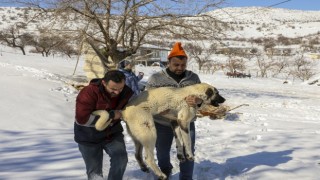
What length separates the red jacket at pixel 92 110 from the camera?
12.1 ft

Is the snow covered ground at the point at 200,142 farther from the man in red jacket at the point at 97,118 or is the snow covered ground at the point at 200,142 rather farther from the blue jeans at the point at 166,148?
the man in red jacket at the point at 97,118

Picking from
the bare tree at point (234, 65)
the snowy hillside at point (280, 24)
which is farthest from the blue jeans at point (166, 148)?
the snowy hillside at point (280, 24)

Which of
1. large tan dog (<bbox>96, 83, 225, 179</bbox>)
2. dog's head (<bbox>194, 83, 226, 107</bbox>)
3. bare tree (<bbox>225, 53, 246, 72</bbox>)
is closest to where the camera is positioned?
large tan dog (<bbox>96, 83, 225, 179</bbox>)

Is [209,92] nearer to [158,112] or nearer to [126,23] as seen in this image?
[158,112]

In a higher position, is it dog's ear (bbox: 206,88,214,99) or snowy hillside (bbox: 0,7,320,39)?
snowy hillside (bbox: 0,7,320,39)

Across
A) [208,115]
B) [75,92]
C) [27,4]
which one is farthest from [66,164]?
[27,4]

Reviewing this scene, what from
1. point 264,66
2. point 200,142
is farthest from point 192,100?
point 264,66

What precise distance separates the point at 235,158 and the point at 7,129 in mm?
4653

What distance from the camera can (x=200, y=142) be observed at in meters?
7.82

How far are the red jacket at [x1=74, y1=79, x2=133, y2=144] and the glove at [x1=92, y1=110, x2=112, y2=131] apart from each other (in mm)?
62

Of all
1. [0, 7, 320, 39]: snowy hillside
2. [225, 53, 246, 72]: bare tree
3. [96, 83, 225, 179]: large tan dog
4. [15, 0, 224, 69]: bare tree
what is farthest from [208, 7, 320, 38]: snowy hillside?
[96, 83, 225, 179]: large tan dog

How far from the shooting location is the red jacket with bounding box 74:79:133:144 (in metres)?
3.70

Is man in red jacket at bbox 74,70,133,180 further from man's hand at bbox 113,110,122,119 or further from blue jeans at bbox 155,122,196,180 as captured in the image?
blue jeans at bbox 155,122,196,180

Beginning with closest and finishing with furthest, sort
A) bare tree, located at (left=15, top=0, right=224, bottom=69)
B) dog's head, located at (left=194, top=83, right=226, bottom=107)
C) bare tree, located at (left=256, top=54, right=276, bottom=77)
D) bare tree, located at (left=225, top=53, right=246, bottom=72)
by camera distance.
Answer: dog's head, located at (left=194, top=83, right=226, bottom=107) → bare tree, located at (left=15, top=0, right=224, bottom=69) → bare tree, located at (left=256, top=54, right=276, bottom=77) → bare tree, located at (left=225, top=53, right=246, bottom=72)
